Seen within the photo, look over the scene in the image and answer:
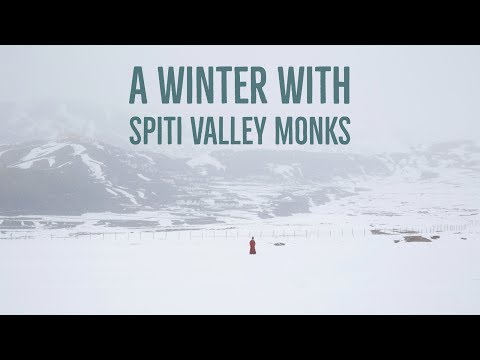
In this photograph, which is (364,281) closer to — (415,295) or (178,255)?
(415,295)

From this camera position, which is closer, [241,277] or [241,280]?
[241,280]

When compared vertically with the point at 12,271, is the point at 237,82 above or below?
above

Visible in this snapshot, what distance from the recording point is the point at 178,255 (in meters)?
32.4

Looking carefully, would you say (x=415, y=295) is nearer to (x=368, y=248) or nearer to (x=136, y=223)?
(x=368, y=248)

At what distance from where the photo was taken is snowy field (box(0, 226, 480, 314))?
18.6 m

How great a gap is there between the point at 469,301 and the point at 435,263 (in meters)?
9.25

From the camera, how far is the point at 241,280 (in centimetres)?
2291

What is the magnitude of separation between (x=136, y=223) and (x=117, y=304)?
138554 mm

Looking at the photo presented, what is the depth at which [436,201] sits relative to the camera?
178 m

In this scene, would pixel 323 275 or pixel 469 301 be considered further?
pixel 323 275

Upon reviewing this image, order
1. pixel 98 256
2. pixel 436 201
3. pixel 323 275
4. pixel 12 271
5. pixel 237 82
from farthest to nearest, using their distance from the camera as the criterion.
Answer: pixel 436 201 → pixel 237 82 → pixel 98 256 → pixel 12 271 → pixel 323 275

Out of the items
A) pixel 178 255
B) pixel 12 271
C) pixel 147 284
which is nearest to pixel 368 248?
pixel 178 255

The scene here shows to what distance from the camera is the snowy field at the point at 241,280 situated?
1856 centimetres

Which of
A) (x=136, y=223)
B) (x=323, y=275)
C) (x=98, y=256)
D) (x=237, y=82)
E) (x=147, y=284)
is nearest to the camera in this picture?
(x=147, y=284)
